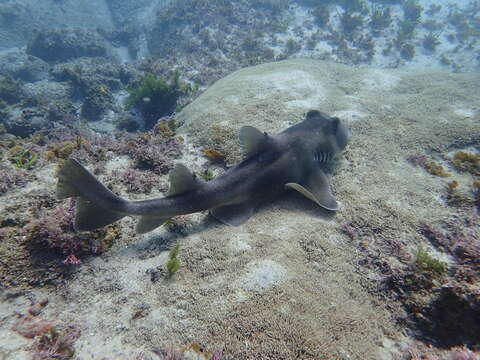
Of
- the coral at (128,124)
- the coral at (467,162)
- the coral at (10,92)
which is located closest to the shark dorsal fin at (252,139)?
the coral at (467,162)

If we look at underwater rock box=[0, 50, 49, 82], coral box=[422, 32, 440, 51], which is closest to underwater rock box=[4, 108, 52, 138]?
underwater rock box=[0, 50, 49, 82]

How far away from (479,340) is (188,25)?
81.2 feet

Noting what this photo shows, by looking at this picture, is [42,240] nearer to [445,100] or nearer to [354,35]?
[445,100]

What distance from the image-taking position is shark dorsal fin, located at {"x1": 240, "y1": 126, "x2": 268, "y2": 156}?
4512 mm

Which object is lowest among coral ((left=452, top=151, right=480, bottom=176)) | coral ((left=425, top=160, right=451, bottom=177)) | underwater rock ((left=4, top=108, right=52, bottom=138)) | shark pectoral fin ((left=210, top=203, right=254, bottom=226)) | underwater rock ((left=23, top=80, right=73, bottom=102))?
underwater rock ((left=4, top=108, right=52, bottom=138))

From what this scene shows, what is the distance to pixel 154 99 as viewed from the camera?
11.1 m

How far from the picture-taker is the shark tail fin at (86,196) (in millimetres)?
3430

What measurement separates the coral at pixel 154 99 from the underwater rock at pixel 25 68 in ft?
38.8

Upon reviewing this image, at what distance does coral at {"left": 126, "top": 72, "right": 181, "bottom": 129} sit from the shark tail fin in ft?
26.1

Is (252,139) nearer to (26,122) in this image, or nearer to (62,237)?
(62,237)

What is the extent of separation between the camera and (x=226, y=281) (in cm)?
345

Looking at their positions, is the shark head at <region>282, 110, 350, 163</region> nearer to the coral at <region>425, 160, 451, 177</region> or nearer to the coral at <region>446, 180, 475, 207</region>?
the coral at <region>425, 160, 451, 177</region>

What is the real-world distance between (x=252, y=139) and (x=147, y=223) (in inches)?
85.2

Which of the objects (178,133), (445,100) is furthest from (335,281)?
(445,100)
